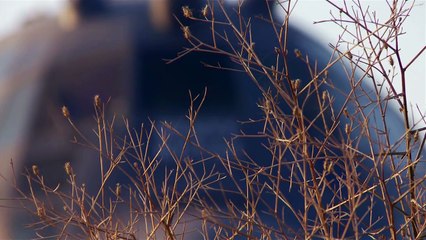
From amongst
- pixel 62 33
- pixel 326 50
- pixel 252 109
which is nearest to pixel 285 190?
pixel 252 109

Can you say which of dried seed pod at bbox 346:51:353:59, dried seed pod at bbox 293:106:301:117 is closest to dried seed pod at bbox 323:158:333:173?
dried seed pod at bbox 293:106:301:117

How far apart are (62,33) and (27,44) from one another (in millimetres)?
374

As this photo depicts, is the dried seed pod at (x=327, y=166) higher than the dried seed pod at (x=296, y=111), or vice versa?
the dried seed pod at (x=296, y=111)

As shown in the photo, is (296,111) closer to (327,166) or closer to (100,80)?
(327,166)

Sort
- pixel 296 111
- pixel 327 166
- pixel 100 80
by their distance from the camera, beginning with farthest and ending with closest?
1. pixel 100 80
2. pixel 327 166
3. pixel 296 111

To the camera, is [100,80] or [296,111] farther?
[100,80]

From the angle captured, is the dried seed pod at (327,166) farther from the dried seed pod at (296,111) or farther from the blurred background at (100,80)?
the blurred background at (100,80)

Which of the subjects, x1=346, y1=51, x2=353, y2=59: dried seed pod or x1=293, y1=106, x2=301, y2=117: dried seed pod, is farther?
x1=346, y1=51, x2=353, y2=59: dried seed pod

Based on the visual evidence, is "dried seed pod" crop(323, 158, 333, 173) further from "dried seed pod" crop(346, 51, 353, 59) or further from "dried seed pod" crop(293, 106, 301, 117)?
"dried seed pod" crop(346, 51, 353, 59)

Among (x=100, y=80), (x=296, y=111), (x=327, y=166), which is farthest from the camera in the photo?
(x=100, y=80)

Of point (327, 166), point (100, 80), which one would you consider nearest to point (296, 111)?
point (327, 166)

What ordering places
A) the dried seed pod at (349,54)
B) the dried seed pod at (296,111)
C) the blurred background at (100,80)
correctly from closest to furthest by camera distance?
the dried seed pod at (296,111), the dried seed pod at (349,54), the blurred background at (100,80)

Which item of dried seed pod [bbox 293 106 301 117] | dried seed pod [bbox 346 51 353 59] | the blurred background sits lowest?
the blurred background

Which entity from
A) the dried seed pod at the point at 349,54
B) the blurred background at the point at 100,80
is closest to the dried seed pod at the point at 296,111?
the dried seed pod at the point at 349,54
